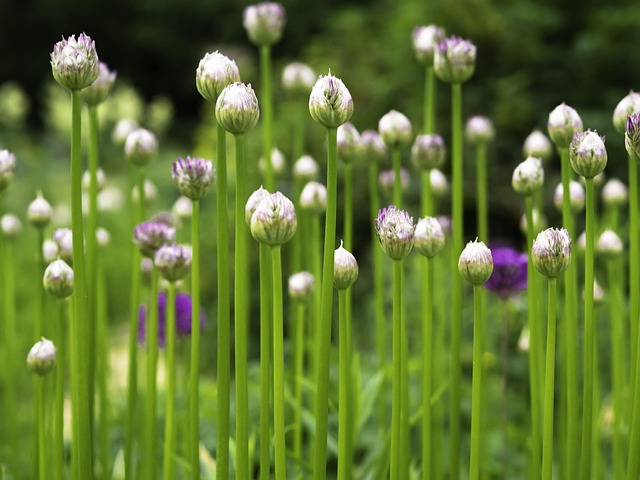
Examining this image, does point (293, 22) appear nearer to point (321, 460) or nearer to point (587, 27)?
point (587, 27)

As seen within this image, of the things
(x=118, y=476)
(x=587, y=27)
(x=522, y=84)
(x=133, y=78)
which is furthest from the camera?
(x=133, y=78)

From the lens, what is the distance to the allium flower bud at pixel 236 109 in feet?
2.43

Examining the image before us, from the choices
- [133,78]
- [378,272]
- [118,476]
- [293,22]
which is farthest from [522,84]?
[133,78]

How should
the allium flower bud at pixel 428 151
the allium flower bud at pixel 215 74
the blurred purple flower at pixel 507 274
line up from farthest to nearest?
the blurred purple flower at pixel 507 274 < the allium flower bud at pixel 428 151 < the allium flower bud at pixel 215 74

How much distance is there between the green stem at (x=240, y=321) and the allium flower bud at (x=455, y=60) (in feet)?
1.40

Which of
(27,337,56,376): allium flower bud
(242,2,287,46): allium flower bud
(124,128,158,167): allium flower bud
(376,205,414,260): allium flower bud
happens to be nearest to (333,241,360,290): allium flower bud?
(376,205,414,260): allium flower bud

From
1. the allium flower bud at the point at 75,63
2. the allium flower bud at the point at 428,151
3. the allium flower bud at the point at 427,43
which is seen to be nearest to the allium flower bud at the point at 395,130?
the allium flower bud at the point at 428,151

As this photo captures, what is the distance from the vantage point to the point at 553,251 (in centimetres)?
78

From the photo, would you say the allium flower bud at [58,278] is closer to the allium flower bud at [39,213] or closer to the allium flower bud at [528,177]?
the allium flower bud at [39,213]

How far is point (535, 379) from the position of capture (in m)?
1.00

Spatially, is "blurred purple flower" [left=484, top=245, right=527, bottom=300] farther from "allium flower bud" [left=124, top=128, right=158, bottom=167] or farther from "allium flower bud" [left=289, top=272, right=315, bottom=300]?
"allium flower bud" [left=124, top=128, right=158, bottom=167]

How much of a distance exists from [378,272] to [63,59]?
714mm

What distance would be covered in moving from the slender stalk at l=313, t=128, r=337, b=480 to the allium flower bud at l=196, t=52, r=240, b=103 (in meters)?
0.13

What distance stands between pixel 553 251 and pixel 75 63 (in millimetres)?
468
